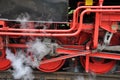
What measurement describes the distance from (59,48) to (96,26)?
0.71m

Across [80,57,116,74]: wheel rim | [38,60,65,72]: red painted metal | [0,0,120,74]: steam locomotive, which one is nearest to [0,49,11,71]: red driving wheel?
[0,0,120,74]: steam locomotive

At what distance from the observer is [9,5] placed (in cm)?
443

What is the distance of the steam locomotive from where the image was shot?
440 cm

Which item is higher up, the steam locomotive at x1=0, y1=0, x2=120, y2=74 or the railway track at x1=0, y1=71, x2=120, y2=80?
the steam locomotive at x1=0, y1=0, x2=120, y2=74

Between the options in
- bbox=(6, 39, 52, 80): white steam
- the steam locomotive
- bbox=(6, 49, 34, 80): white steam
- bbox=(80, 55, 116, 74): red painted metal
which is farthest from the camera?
bbox=(80, 55, 116, 74): red painted metal

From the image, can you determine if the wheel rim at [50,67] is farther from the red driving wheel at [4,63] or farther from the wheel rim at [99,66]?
the red driving wheel at [4,63]

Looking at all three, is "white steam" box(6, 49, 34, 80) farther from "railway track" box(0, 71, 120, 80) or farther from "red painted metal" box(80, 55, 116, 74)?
"red painted metal" box(80, 55, 116, 74)

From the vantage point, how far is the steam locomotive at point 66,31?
4.40m

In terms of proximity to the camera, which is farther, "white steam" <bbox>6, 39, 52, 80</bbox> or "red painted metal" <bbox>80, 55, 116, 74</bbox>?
"red painted metal" <bbox>80, 55, 116, 74</bbox>

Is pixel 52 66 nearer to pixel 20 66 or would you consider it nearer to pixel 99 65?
pixel 20 66

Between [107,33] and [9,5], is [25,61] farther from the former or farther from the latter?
[107,33]

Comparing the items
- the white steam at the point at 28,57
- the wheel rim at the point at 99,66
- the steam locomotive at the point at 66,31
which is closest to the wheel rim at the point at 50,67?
the steam locomotive at the point at 66,31

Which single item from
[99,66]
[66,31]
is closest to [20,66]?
[66,31]

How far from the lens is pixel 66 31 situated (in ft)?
14.4
